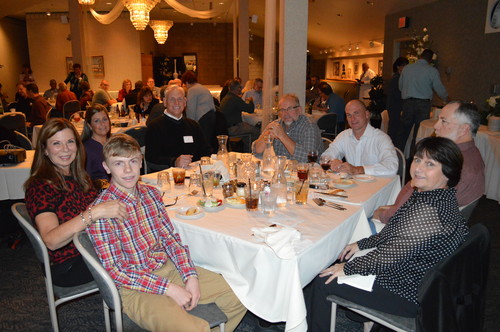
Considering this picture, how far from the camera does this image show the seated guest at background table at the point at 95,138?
10.4 feet

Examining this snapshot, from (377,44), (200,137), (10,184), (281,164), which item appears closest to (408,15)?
(377,44)

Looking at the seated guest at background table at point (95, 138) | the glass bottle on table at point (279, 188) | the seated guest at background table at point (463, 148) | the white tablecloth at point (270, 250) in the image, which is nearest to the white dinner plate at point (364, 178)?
the seated guest at background table at point (463, 148)

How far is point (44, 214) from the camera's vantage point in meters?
1.86

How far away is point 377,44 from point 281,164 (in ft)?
37.7

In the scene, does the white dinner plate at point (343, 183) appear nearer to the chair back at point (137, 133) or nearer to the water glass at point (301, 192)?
the water glass at point (301, 192)

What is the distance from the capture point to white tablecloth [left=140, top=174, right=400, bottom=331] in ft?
5.57

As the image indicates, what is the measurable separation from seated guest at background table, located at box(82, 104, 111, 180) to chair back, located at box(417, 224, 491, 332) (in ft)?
8.49

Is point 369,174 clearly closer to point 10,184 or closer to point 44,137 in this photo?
point 44,137

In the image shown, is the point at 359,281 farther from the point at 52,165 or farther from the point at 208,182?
→ the point at 52,165

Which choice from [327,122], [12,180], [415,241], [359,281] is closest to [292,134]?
[359,281]

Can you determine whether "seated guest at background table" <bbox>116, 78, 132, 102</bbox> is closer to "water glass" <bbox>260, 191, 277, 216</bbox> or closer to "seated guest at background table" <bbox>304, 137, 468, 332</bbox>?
"water glass" <bbox>260, 191, 277, 216</bbox>

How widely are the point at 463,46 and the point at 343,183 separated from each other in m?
6.31

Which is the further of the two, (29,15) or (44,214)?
(29,15)

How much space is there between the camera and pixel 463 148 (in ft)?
8.12
